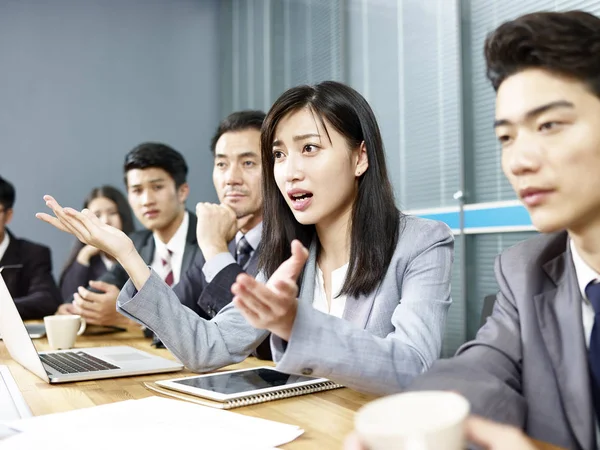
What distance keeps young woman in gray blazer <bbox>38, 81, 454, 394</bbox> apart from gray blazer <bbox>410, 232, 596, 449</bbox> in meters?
0.17

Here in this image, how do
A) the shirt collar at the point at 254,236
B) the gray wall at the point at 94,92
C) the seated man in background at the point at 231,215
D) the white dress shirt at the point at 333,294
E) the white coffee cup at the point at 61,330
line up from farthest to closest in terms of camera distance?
1. the gray wall at the point at 94,92
2. the shirt collar at the point at 254,236
3. the seated man in background at the point at 231,215
4. the white coffee cup at the point at 61,330
5. the white dress shirt at the point at 333,294

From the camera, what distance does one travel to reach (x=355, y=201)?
1.74 meters

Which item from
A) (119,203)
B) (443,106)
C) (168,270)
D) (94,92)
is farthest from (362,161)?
(94,92)

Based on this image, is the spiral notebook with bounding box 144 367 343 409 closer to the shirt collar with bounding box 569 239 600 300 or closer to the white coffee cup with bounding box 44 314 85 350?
the shirt collar with bounding box 569 239 600 300

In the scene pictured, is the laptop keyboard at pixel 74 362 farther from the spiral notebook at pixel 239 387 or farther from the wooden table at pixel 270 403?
the spiral notebook at pixel 239 387

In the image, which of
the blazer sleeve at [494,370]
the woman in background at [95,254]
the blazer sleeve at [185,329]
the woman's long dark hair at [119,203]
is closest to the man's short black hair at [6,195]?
the woman in background at [95,254]

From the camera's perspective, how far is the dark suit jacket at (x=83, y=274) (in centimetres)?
432

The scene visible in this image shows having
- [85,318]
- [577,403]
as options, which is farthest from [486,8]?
[577,403]

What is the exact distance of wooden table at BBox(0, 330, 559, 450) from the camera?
989 millimetres

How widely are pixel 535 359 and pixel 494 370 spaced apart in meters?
0.07

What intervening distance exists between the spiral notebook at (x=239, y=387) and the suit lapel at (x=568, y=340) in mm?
469

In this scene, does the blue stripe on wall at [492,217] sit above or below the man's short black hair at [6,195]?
below

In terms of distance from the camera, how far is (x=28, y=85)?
5.68 metres

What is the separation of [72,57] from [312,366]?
5.52 m
